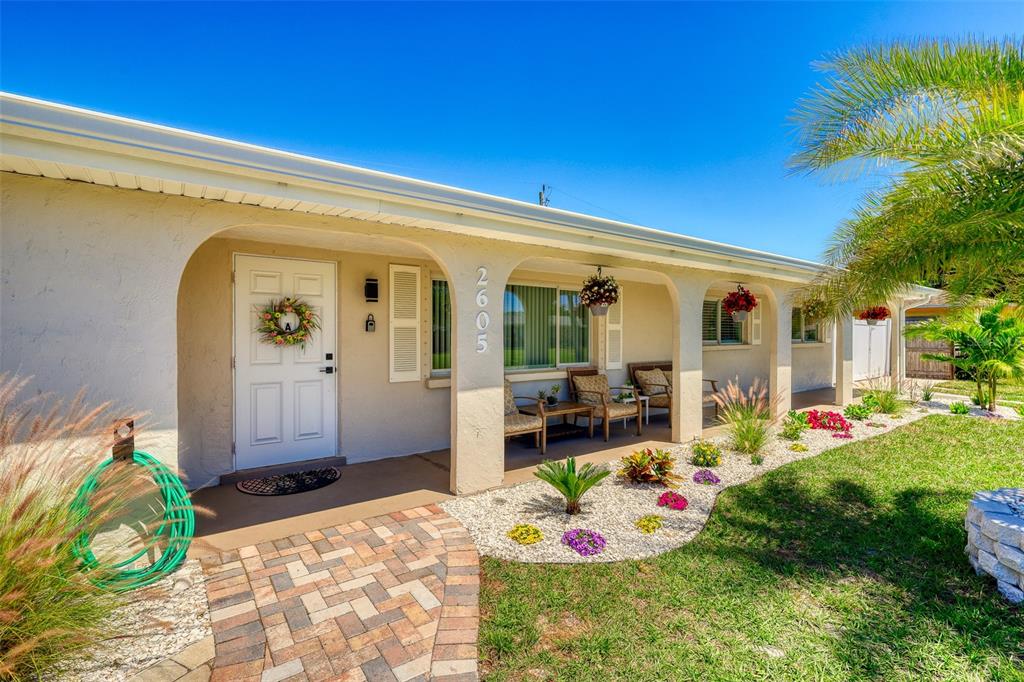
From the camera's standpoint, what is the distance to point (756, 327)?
37.9 ft

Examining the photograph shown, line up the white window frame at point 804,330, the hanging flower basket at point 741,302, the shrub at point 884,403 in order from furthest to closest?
the white window frame at point 804,330 < the shrub at point 884,403 < the hanging flower basket at point 741,302

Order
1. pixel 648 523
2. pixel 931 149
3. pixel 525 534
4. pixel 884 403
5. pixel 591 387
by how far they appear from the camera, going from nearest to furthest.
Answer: pixel 931 149
pixel 525 534
pixel 648 523
pixel 591 387
pixel 884 403

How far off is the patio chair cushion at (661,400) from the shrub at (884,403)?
4.59 m

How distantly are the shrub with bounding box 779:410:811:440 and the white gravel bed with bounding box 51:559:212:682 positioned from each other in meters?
7.77

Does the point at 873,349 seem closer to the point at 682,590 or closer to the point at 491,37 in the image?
the point at 491,37

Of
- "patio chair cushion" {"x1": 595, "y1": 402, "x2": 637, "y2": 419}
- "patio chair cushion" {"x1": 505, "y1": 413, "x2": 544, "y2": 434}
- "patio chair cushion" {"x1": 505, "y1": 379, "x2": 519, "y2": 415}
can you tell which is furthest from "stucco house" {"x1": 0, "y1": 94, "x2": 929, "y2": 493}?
"patio chair cushion" {"x1": 505, "y1": 413, "x2": 544, "y2": 434}

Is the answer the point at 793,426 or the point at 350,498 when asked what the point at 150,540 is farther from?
the point at 793,426

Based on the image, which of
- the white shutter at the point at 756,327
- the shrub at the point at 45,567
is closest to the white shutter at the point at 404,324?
the shrub at the point at 45,567

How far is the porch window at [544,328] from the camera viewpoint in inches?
301

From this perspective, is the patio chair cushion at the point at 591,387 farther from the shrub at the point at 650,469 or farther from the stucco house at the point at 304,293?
the shrub at the point at 650,469

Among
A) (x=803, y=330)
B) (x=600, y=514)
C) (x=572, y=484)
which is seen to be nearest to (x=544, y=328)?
(x=572, y=484)

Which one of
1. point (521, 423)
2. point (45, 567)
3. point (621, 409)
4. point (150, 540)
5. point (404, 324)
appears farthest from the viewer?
point (621, 409)

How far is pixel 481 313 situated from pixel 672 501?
274 centimetres

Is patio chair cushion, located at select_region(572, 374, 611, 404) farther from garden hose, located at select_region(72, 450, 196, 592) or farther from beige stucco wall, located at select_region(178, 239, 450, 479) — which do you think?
garden hose, located at select_region(72, 450, 196, 592)
